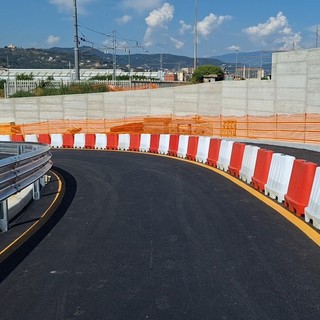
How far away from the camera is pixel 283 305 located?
4.37 m

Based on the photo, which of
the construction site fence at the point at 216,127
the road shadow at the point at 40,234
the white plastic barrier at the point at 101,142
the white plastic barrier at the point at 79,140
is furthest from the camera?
the white plastic barrier at the point at 79,140

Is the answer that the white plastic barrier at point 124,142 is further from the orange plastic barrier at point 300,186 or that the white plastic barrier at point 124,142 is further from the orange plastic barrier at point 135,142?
the orange plastic barrier at point 300,186

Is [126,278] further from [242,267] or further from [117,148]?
[117,148]

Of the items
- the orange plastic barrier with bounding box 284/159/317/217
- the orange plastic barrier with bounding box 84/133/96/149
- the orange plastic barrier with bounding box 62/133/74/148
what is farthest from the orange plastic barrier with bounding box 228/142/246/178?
the orange plastic barrier with bounding box 62/133/74/148

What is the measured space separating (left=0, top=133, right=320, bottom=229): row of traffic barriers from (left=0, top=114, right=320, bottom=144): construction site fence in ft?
21.1

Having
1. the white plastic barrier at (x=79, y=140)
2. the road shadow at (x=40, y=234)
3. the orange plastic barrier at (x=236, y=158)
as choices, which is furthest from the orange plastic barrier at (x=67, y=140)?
the road shadow at (x=40, y=234)

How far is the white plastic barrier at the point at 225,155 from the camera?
13.8 metres

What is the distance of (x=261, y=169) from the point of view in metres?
10.6

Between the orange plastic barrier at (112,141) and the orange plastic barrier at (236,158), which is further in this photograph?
the orange plastic barrier at (112,141)

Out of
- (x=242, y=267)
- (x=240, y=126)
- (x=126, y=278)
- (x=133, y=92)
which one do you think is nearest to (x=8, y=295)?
(x=126, y=278)

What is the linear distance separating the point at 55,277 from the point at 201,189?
19.4 ft

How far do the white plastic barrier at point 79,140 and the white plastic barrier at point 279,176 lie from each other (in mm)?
16432

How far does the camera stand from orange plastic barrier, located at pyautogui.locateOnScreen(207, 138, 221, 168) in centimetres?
1515

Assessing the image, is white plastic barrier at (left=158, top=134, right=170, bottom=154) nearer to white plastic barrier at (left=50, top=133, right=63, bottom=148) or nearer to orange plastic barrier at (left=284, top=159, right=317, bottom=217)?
white plastic barrier at (left=50, top=133, right=63, bottom=148)
